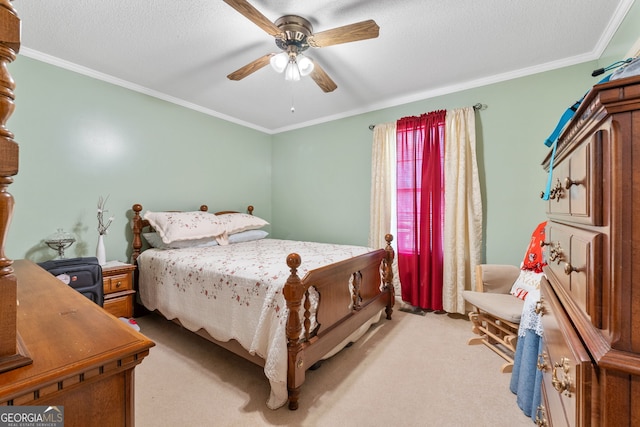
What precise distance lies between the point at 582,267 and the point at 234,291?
71.2 inches

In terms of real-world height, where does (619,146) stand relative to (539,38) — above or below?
below

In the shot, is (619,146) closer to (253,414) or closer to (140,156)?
(253,414)

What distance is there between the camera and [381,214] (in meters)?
3.39

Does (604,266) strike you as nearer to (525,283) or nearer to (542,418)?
(542,418)

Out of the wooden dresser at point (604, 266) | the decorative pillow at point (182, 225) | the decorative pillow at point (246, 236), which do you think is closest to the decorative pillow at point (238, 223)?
the decorative pillow at point (246, 236)

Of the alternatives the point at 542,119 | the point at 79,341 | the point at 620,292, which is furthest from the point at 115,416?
the point at 542,119

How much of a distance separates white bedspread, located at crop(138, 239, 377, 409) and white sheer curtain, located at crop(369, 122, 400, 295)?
678 millimetres

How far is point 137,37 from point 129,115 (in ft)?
3.52

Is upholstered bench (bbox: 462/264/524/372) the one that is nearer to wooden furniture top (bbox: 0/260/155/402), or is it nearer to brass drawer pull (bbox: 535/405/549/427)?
brass drawer pull (bbox: 535/405/549/427)

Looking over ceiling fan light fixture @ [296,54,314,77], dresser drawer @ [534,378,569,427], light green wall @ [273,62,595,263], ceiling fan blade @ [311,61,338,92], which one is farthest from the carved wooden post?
light green wall @ [273,62,595,263]

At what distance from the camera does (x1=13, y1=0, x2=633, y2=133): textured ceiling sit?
A: 1844mm

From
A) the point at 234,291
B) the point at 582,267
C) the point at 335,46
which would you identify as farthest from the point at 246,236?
the point at 582,267

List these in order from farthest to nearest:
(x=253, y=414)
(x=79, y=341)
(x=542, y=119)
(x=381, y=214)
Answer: (x=381, y=214), (x=542, y=119), (x=253, y=414), (x=79, y=341)

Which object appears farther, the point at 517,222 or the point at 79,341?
the point at 517,222
